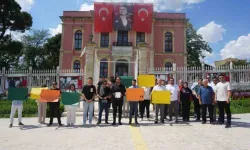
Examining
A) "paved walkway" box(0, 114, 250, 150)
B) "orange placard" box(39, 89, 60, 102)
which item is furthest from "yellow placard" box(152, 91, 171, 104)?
"orange placard" box(39, 89, 60, 102)

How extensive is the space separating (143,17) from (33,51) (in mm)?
27895

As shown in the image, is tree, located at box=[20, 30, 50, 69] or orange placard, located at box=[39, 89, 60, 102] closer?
orange placard, located at box=[39, 89, 60, 102]

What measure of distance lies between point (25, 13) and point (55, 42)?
21633mm

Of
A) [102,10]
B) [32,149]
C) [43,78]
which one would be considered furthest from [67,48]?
[32,149]

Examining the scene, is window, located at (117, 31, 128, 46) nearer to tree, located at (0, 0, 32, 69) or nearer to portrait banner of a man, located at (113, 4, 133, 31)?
portrait banner of a man, located at (113, 4, 133, 31)

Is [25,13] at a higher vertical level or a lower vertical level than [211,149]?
higher

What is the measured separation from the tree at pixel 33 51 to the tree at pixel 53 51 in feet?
5.37

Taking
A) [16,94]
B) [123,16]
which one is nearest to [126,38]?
[123,16]

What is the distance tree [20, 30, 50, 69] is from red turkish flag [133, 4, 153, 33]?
25.4 meters

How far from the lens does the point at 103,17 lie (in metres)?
28.6

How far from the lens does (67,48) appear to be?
30891 mm

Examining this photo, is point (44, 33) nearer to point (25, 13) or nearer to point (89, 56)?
point (25, 13)

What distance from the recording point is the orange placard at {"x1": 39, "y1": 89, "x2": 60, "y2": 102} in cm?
919

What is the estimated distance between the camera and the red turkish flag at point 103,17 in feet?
93.3
